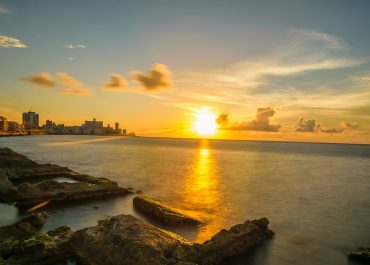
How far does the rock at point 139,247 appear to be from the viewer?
667 inches

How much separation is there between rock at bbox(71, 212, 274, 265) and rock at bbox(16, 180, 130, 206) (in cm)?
Answer: 2039

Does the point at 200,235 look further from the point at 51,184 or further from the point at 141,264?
the point at 51,184

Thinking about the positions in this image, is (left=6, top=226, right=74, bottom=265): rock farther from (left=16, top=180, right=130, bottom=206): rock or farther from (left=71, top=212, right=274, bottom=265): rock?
(left=16, top=180, right=130, bottom=206): rock

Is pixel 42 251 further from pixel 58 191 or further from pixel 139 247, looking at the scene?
pixel 58 191

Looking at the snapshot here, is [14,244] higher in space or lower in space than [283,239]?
higher

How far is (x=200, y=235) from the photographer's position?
29.2 meters

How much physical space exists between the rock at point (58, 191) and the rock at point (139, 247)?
20.4 metres

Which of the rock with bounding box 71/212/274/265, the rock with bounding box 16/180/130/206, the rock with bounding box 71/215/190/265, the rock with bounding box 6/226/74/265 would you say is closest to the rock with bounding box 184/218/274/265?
the rock with bounding box 71/212/274/265

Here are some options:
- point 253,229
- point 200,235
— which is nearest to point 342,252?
point 253,229

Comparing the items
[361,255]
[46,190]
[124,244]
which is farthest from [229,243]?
[46,190]

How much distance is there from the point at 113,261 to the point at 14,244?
8306 millimetres

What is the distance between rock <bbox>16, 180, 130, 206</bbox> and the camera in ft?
125

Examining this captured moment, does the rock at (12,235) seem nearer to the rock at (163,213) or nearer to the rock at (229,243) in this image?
the rock at (229,243)

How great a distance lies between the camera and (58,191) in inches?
1590
